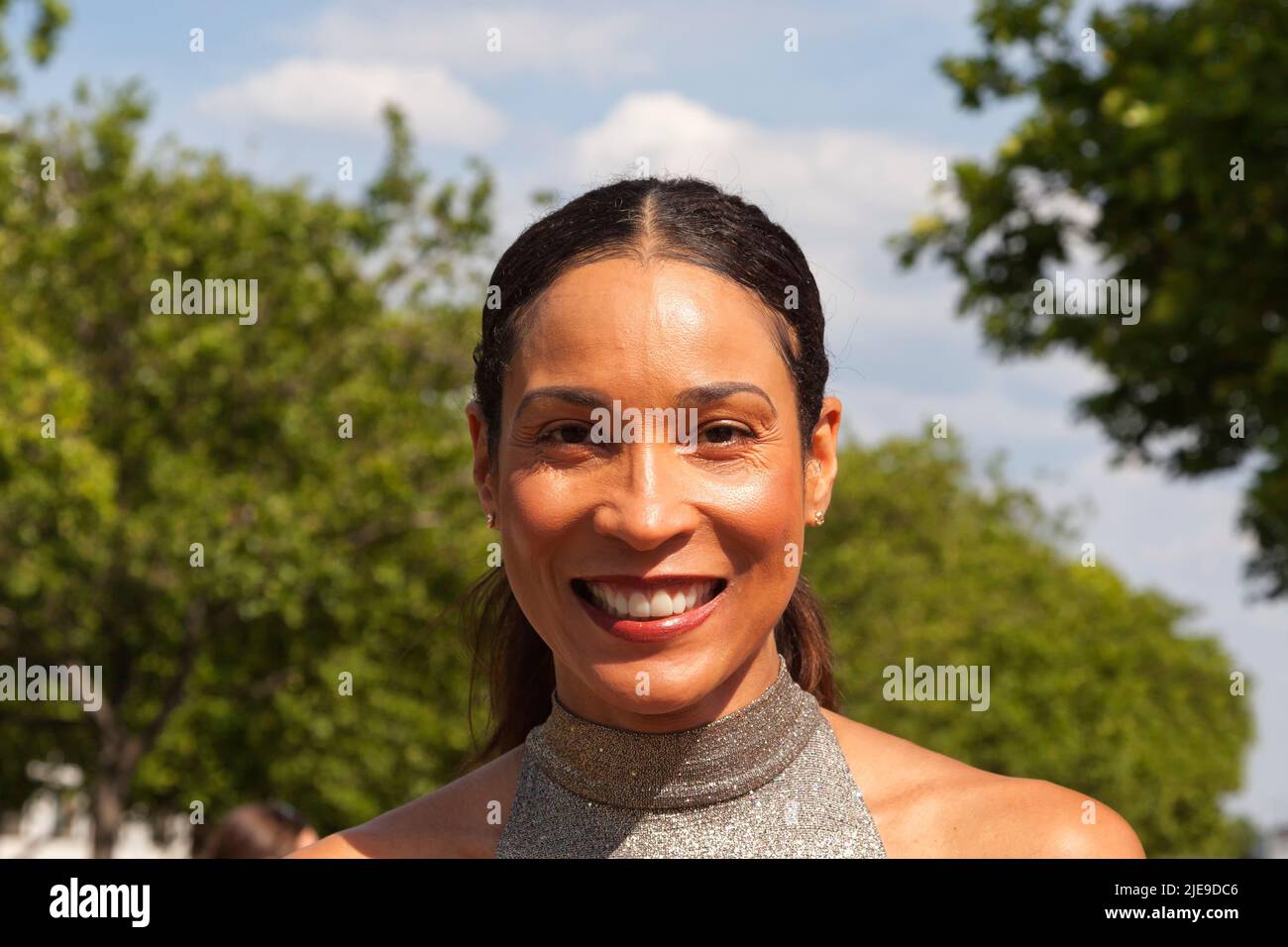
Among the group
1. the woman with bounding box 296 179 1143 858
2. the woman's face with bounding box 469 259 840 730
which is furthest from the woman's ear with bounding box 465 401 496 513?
the woman's face with bounding box 469 259 840 730

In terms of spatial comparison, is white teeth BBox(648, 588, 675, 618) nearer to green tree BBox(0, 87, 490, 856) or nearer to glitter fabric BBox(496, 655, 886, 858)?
glitter fabric BBox(496, 655, 886, 858)

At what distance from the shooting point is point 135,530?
17125 millimetres

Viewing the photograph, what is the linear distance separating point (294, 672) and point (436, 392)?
364 centimetres

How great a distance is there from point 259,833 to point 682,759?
4176 millimetres

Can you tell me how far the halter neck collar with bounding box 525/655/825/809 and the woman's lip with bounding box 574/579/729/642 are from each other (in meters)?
0.28

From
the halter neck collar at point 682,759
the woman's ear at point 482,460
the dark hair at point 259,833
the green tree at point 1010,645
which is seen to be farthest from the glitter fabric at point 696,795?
the green tree at point 1010,645

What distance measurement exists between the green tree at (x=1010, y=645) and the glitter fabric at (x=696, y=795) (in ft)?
64.9

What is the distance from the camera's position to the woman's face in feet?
7.74

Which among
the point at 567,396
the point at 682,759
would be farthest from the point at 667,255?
the point at 682,759

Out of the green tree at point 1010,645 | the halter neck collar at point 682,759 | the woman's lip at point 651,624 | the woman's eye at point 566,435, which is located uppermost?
the woman's eye at point 566,435

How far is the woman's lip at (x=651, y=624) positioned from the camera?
7.85 feet

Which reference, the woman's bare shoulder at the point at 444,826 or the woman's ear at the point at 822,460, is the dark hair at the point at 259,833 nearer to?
the woman's bare shoulder at the point at 444,826

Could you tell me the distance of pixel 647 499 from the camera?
234 cm
